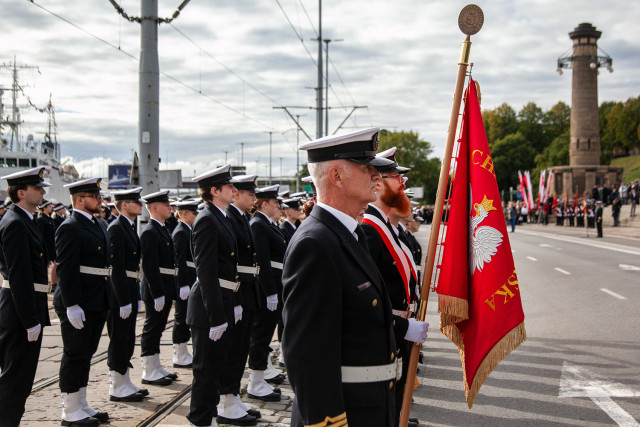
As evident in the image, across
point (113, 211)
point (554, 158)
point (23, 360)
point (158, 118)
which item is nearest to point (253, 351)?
point (23, 360)

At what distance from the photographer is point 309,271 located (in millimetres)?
2494

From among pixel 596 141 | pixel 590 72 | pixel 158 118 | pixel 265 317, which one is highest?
pixel 590 72

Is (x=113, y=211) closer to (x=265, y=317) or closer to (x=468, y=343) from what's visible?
(x=265, y=317)

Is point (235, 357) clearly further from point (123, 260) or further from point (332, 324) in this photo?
point (332, 324)

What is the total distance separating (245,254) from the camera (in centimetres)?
633

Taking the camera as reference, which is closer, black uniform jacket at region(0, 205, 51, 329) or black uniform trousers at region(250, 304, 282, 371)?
black uniform jacket at region(0, 205, 51, 329)

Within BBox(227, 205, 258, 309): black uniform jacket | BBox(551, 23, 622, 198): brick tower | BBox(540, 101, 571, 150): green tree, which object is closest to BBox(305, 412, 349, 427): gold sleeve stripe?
BBox(227, 205, 258, 309): black uniform jacket

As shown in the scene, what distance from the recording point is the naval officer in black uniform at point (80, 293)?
18.4 feet

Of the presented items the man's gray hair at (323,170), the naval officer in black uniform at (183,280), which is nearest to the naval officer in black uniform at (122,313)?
the naval officer in black uniform at (183,280)

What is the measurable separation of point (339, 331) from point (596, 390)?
517cm

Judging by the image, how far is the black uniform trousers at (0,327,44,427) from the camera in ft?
16.3

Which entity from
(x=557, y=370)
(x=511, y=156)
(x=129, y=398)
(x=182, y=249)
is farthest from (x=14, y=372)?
(x=511, y=156)

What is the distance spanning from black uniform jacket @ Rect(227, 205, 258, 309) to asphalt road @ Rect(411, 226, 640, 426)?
1.96 m

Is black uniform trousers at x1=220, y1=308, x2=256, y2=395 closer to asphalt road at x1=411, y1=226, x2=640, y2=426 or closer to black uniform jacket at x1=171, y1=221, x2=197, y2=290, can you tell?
asphalt road at x1=411, y1=226, x2=640, y2=426
